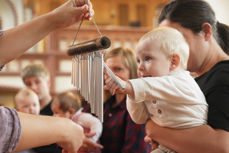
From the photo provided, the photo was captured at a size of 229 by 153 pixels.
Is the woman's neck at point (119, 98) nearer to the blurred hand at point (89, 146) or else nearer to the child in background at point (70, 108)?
the child in background at point (70, 108)

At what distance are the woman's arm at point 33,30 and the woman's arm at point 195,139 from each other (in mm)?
657

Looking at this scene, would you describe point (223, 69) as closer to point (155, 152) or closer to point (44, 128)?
point (155, 152)

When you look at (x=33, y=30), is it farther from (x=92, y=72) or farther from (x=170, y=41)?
(x=170, y=41)

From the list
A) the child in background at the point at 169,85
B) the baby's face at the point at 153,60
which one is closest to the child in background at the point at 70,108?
the child in background at the point at 169,85

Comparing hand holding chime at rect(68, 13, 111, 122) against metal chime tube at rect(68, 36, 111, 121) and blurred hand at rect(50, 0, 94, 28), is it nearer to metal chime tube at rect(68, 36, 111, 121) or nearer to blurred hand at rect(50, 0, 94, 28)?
metal chime tube at rect(68, 36, 111, 121)

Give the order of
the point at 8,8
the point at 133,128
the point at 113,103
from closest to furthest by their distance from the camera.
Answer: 1. the point at 133,128
2. the point at 113,103
3. the point at 8,8

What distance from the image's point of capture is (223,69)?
1461 mm

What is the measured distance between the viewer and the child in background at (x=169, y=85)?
133cm

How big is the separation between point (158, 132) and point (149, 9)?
9221mm

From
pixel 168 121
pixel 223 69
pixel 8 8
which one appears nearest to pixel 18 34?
pixel 168 121

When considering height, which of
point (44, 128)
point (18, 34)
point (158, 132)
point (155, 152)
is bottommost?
point (155, 152)

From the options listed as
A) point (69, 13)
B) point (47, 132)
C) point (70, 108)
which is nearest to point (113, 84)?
point (47, 132)

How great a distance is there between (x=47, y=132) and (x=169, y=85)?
1.69 feet

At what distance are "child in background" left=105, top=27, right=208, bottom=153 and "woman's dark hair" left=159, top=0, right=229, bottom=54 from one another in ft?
0.73
